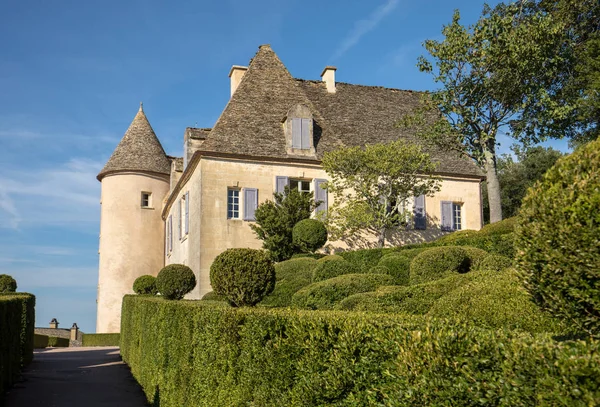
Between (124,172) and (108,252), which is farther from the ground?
(124,172)

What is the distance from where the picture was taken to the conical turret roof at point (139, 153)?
33.7m

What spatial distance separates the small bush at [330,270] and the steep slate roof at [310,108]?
31.7 feet

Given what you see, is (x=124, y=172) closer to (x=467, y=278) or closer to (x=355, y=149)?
(x=355, y=149)

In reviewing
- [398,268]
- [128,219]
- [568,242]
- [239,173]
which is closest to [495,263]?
[398,268]

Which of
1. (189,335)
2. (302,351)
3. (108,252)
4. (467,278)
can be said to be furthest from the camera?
(108,252)

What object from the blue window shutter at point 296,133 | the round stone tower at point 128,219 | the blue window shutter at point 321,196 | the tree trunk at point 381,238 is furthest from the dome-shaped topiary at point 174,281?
the round stone tower at point 128,219

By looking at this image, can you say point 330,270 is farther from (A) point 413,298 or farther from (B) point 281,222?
(B) point 281,222

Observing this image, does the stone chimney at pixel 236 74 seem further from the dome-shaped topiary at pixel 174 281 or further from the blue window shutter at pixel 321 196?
the dome-shaped topiary at pixel 174 281

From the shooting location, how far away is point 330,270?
16.6 meters

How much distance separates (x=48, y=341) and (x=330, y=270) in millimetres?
23970

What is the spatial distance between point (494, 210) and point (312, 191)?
7.54 m

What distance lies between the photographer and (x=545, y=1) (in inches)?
1123

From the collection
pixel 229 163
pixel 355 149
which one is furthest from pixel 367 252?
pixel 229 163

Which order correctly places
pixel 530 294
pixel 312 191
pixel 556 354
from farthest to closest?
pixel 312 191 → pixel 530 294 → pixel 556 354
